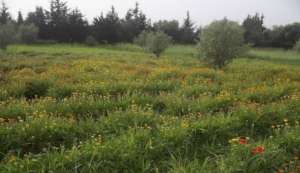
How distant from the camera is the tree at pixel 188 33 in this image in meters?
72.8

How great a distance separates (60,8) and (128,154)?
71.6 m

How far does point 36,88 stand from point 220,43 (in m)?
13.6

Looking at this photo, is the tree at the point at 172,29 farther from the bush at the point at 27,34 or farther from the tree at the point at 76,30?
the bush at the point at 27,34

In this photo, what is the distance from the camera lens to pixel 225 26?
2180cm

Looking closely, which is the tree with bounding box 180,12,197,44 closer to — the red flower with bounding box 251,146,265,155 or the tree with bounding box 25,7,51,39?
the tree with bounding box 25,7,51,39

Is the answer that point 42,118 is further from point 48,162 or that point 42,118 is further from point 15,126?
point 48,162

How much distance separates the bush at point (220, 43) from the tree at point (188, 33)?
4920cm

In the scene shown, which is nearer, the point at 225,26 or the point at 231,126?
the point at 231,126

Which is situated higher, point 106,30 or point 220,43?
point 106,30

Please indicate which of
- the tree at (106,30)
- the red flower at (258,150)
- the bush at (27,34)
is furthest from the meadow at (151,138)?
the tree at (106,30)

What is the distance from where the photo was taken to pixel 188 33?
249ft

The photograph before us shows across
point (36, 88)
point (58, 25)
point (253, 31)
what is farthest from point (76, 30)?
point (36, 88)

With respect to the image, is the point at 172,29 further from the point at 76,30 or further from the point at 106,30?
the point at 76,30

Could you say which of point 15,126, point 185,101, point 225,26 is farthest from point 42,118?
point 225,26
